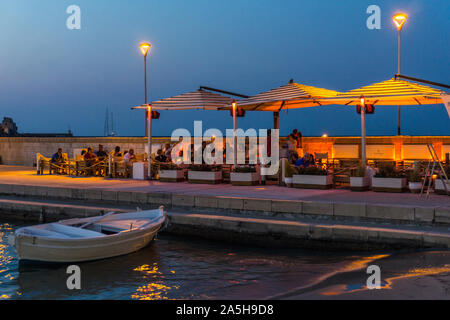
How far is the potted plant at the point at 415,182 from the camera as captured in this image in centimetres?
1191

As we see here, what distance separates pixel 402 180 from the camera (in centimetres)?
1221

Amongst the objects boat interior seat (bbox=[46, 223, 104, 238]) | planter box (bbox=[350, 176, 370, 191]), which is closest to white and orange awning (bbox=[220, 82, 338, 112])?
planter box (bbox=[350, 176, 370, 191])

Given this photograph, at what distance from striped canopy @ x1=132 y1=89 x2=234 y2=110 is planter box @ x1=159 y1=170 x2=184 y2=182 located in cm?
209

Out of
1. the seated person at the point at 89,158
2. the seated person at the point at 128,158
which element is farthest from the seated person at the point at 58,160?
the seated person at the point at 128,158

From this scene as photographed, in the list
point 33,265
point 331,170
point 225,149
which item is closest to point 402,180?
point 331,170

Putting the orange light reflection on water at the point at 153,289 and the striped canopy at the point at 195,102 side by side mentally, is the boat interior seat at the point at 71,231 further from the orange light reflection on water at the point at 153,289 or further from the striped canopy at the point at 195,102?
the striped canopy at the point at 195,102

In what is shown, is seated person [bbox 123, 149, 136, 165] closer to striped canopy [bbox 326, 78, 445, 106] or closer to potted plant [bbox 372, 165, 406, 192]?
striped canopy [bbox 326, 78, 445, 106]

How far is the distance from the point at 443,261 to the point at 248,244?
4.02 metres

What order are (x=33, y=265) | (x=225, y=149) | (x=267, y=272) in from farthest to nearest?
(x=225, y=149), (x=33, y=265), (x=267, y=272)

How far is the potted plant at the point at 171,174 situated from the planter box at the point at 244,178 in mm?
2130

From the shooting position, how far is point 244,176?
47.6ft

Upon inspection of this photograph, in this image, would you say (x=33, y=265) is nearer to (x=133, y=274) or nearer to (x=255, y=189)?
(x=133, y=274)

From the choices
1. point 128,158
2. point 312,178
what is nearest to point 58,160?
point 128,158

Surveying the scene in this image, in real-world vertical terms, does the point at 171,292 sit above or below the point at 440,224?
below
